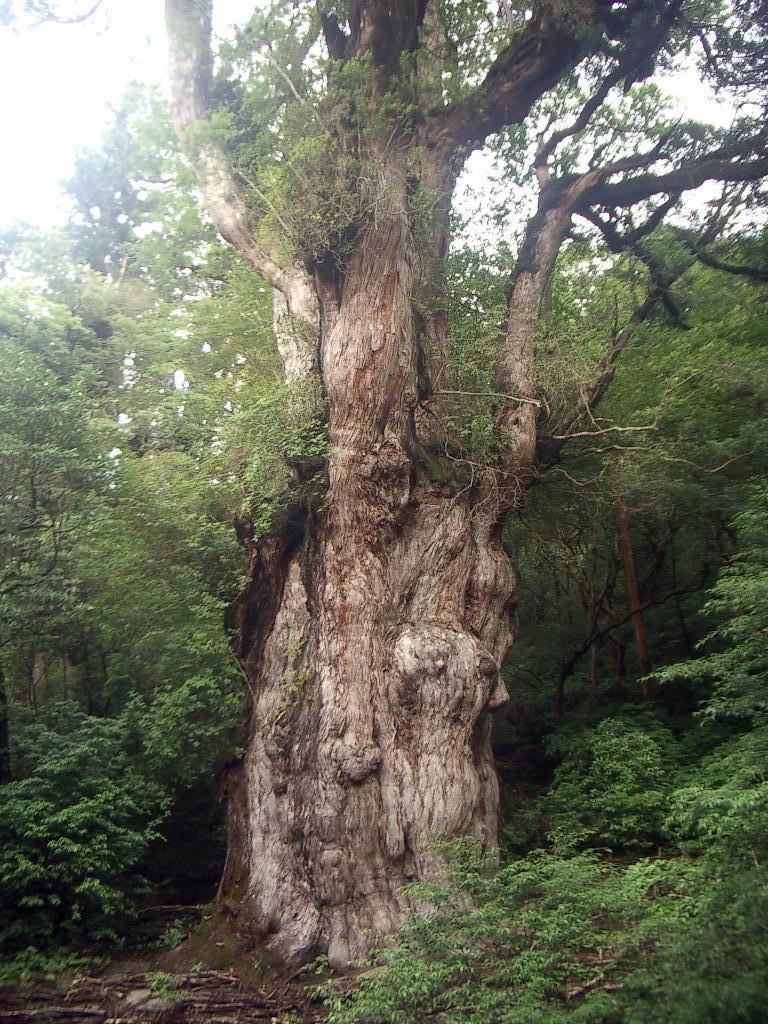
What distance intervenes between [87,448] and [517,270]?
5.66 m

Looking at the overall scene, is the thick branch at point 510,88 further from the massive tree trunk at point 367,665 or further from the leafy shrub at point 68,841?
the leafy shrub at point 68,841

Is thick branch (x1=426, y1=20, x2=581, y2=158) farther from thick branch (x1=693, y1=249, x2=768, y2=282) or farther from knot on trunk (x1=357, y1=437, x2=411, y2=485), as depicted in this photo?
knot on trunk (x1=357, y1=437, x2=411, y2=485)

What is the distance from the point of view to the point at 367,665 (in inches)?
264

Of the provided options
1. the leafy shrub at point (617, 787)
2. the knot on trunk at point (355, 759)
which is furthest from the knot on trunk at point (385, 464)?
the leafy shrub at point (617, 787)

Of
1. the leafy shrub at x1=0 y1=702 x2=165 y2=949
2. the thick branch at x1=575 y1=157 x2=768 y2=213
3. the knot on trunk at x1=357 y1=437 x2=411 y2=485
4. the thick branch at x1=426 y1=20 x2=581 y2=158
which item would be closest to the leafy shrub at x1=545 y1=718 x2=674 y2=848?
the knot on trunk at x1=357 y1=437 x2=411 y2=485

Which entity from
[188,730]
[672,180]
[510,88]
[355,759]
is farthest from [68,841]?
[672,180]

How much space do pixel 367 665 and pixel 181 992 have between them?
114 inches

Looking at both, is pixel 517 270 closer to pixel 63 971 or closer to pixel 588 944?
pixel 588 944

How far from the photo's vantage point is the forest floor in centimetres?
523

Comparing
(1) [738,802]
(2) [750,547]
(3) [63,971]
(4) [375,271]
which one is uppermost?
(4) [375,271]

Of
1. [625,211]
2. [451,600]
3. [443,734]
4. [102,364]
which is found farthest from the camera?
[102,364]

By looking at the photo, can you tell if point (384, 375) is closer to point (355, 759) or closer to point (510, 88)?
point (355, 759)

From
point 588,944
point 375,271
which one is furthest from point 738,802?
point 375,271

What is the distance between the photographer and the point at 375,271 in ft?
26.9
